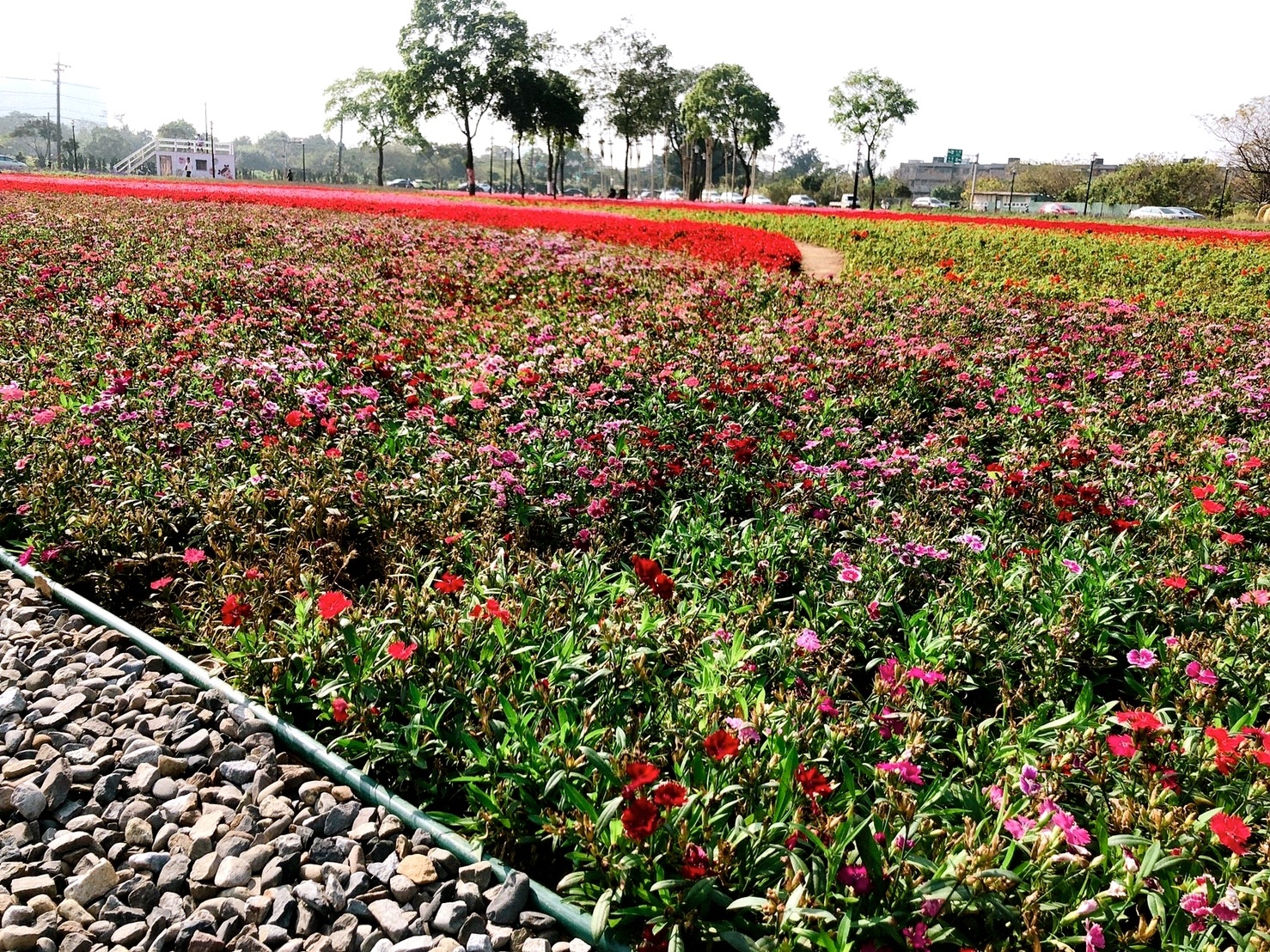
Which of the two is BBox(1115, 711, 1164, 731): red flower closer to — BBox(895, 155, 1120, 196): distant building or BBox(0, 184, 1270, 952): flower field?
BBox(0, 184, 1270, 952): flower field

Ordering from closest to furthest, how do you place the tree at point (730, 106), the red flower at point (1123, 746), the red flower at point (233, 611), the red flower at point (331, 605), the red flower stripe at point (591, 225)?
the red flower at point (1123, 746) → the red flower at point (331, 605) → the red flower at point (233, 611) → the red flower stripe at point (591, 225) → the tree at point (730, 106)

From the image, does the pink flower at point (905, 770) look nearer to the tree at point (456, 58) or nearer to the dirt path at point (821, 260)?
the dirt path at point (821, 260)

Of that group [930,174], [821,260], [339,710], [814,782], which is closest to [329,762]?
[339,710]

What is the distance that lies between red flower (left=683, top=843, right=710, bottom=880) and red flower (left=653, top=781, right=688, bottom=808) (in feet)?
0.39

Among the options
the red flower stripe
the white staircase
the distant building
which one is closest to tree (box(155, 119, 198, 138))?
the white staircase

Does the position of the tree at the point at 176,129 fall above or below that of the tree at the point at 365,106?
above

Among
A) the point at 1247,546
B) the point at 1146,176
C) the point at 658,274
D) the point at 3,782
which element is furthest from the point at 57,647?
the point at 1146,176

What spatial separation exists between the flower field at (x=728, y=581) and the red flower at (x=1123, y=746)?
1 centimetres

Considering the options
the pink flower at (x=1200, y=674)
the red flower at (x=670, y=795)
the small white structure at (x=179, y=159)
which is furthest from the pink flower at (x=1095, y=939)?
the small white structure at (x=179, y=159)

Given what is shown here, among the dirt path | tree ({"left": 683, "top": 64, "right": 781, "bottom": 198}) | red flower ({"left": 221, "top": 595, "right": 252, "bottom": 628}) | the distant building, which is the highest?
the distant building

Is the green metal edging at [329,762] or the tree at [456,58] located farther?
the tree at [456,58]

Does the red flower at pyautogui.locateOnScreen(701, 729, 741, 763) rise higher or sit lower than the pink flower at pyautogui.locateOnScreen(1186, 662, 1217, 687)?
higher

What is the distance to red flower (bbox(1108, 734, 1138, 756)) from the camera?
2166 mm

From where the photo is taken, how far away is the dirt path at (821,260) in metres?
14.2
